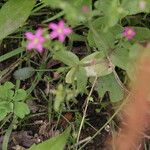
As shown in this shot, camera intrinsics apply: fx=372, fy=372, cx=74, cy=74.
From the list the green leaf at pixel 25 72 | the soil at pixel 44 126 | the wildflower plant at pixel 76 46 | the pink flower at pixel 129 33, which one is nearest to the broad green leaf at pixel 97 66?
the wildflower plant at pixel 76 46

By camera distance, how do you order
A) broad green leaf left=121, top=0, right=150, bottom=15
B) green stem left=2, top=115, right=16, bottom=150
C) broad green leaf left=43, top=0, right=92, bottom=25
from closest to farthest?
broad green leaf left=43, top=0, right=92, bottom=25, broad green leaf left=121, top=0, right=150, bottom=15, green stem left=2, top=115, right=16, bottom=150

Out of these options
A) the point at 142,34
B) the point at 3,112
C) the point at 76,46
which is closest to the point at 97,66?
the point at 142,34

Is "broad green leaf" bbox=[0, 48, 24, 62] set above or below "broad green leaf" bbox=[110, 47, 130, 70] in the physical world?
below

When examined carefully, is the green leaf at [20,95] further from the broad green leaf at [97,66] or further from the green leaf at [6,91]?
the broad green leaf at [97,66]

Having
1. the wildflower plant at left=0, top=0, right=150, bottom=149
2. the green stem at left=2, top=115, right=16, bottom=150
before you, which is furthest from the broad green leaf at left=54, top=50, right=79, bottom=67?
the green stem at left=2, top=115, right=16, bottom=150

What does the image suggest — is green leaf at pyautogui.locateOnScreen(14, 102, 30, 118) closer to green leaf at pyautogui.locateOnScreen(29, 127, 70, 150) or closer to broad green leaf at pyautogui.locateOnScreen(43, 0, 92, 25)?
green leaf at pyautogui.locateOnScreen(29, 127, 70, 150)

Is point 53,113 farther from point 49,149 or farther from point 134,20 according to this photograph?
point 134,20

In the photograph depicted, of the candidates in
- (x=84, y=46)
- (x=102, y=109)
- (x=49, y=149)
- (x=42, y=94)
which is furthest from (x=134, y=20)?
(x=49, y=149)
